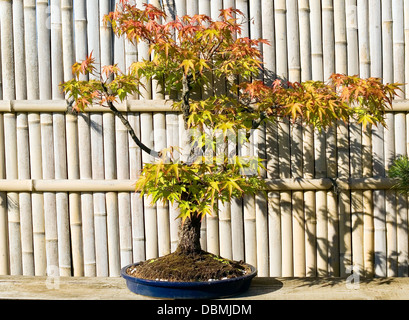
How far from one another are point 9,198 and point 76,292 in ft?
3.02

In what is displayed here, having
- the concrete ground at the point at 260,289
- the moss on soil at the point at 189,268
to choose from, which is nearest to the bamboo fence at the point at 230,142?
the concrete ground at the point at 260,289

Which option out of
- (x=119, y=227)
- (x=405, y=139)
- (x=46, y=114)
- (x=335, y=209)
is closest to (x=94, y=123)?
(x=46, y=114)

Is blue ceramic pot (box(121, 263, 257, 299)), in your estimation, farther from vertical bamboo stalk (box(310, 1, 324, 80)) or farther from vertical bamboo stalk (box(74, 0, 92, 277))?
vertical bamboo stalk (box(310, 1, 324, 80))

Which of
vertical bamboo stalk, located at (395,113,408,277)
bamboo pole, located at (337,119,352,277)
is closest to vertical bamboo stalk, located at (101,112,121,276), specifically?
bamboo pole, located at (337,119,352,277)

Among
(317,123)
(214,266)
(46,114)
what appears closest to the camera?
(214,266)

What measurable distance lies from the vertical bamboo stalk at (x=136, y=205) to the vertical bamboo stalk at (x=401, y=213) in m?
1.59

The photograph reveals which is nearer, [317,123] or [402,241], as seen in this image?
[317,123]

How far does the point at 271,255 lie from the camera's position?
12.2 feet

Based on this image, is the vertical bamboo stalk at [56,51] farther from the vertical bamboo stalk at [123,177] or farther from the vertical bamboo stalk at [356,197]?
the vertical bamboo stalk at [356,197]

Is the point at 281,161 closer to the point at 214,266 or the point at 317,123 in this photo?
the point at 317,123

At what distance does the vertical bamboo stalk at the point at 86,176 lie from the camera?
12.0ft

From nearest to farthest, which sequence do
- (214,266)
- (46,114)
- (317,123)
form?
(214,266)
(317,123)
(46,114)

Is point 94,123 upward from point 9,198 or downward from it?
upward

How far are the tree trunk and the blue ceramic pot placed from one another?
11.5 inches
